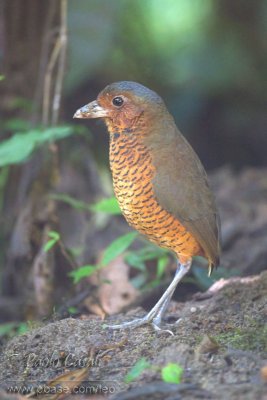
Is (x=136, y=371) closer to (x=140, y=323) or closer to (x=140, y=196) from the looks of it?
(x=140, y=323)

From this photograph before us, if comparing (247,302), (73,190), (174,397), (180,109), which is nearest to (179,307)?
(247,302)

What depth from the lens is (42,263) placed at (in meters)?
5.91

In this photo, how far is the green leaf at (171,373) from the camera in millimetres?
3242

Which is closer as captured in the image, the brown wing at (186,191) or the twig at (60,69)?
the brown wing at (186,191)

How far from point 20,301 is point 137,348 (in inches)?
101

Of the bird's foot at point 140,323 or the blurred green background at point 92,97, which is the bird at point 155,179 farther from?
the blurred green background at point 92,97

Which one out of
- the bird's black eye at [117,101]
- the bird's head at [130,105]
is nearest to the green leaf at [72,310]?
the bird's head at [130,105]

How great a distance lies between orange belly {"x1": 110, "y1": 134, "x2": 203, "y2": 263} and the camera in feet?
14.4

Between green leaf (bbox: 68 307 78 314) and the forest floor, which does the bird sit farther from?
green leaf (bbox: 68 307 78 314)

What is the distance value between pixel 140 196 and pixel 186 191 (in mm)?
311

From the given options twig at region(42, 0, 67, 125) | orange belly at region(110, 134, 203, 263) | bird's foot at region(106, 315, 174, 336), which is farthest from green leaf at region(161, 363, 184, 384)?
twig at region(42, 0, 67, 125)

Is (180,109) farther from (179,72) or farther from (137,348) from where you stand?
(137,348)

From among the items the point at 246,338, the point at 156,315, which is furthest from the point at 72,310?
the point at 246,338

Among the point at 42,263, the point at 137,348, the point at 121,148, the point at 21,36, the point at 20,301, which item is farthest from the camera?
the point at 21,36
